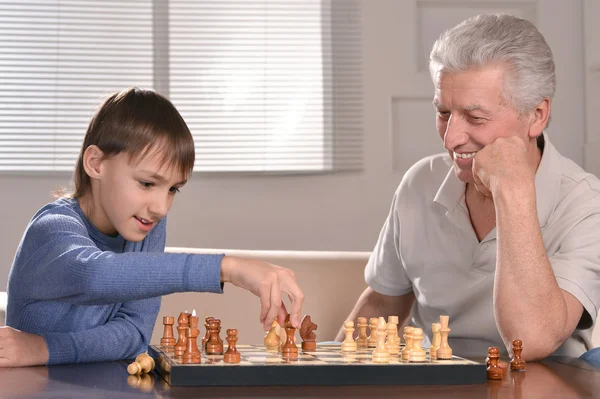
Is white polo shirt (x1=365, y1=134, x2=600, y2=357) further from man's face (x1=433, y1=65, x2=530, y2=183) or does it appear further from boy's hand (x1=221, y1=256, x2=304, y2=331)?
boy's hand (x1=221, y1=256, x2=304, y2=331)

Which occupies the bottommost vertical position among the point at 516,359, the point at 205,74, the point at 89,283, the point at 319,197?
the point at 516,359

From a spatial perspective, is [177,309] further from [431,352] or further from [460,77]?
[431,352]

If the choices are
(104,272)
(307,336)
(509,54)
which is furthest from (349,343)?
(509,54)

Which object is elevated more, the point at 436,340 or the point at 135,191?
the point at 135,191

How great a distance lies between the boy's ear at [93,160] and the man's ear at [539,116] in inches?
40.2

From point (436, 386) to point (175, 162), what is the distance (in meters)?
0.83

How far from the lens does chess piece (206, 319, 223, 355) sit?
139 cm

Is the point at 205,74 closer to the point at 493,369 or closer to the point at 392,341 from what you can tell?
the point at 392,341

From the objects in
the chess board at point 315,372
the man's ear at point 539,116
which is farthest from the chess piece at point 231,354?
the man's ear at point 539,116

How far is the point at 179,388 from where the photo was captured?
3.93 ft

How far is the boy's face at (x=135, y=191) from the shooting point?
1802 mm

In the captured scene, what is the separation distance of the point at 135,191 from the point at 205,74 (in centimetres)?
208

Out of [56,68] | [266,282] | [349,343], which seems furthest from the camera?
[56,68]

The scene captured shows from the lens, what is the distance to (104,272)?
1403mm
